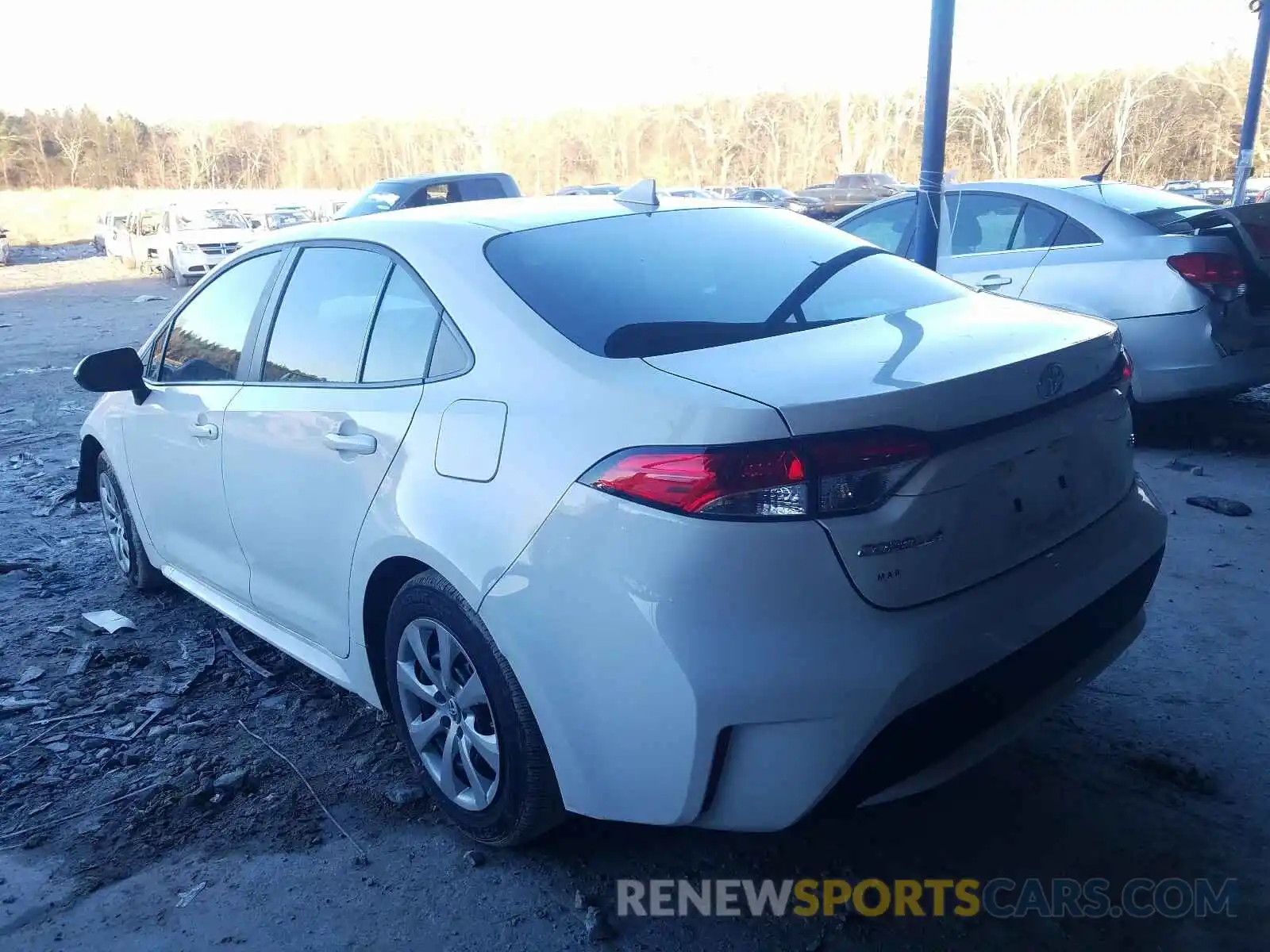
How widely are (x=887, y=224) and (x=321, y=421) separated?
545 centimetres

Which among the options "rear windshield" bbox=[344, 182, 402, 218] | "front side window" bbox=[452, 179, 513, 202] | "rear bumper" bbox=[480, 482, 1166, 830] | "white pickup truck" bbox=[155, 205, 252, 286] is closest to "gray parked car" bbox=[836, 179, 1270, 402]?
"rear bumper" bbox=[480, 482, 1166, 830]

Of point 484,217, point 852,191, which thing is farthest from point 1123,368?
point 852,191

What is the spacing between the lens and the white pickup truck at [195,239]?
21500mm

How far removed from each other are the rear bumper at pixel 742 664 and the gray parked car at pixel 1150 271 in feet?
12.0

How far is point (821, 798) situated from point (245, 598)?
2.28 meters

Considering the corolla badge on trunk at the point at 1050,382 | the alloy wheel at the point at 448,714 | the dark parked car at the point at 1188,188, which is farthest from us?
the dark parked car at the point at 1188,188

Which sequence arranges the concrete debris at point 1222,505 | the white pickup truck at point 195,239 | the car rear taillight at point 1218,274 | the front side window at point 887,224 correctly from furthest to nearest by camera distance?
1. the white pickup truck at point 195,239
2. the front side window at point 887,224
3. the car rear taillight at point 1218,274
4. the concrete debris at point 1222,505

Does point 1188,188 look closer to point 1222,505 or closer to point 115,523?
point 1222,505

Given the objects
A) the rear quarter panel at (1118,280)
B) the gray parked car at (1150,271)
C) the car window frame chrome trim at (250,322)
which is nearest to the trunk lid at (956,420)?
the car window frame chrome trim at (250,322)

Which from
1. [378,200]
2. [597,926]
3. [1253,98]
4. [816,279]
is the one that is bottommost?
[597,926]

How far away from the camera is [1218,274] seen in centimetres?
566

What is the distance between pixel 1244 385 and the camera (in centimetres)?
582

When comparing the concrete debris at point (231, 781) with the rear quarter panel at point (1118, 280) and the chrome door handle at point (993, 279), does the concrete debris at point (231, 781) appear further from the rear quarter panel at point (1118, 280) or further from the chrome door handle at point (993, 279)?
the chrome door handle at point (993, 279)

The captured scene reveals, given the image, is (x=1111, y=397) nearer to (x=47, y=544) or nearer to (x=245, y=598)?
(x=245, y=598)
